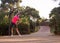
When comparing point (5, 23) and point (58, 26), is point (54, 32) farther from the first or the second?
point (5, 23)

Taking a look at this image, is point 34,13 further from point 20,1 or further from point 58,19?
point 58,19

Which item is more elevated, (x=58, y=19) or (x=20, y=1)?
(x=20, y=1)

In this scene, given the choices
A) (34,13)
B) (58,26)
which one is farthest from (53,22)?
(34,13)

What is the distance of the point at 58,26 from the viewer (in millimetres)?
19953

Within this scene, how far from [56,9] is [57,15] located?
3.60 ft

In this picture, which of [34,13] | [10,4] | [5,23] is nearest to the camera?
[5,23]

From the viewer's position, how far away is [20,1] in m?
36.2

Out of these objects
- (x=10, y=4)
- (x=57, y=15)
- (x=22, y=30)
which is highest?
(x=10, y=4)

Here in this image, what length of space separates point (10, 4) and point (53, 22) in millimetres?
16583

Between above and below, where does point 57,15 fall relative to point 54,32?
above

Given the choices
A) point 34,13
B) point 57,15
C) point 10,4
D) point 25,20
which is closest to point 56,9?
point 57,15

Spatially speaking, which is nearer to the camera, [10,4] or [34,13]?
[10,4]

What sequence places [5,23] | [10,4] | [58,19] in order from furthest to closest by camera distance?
[10,4] → [5,23] → [58,19]

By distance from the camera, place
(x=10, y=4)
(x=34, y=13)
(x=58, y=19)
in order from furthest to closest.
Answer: (x=34, y=13), (x=10, y=4), (x=58, y=19)
